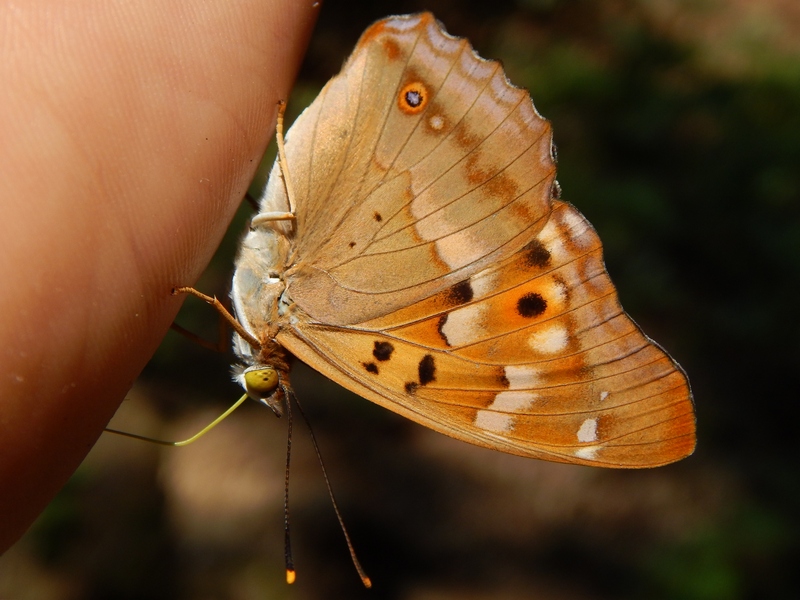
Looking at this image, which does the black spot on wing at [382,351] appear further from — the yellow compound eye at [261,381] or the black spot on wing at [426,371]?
the yellow compound eye at [261,381]

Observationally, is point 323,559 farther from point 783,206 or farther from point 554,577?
point 783,206

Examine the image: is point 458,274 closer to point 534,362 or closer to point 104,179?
point 534,362

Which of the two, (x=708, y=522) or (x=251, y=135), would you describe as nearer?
(x=251, y=135)

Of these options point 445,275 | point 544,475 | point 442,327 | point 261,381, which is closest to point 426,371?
point 442,327

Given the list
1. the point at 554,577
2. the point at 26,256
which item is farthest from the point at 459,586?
the point at 26,256

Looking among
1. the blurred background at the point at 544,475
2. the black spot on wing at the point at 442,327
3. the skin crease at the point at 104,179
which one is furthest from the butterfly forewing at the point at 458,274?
the blurred background at the point at 544,475
